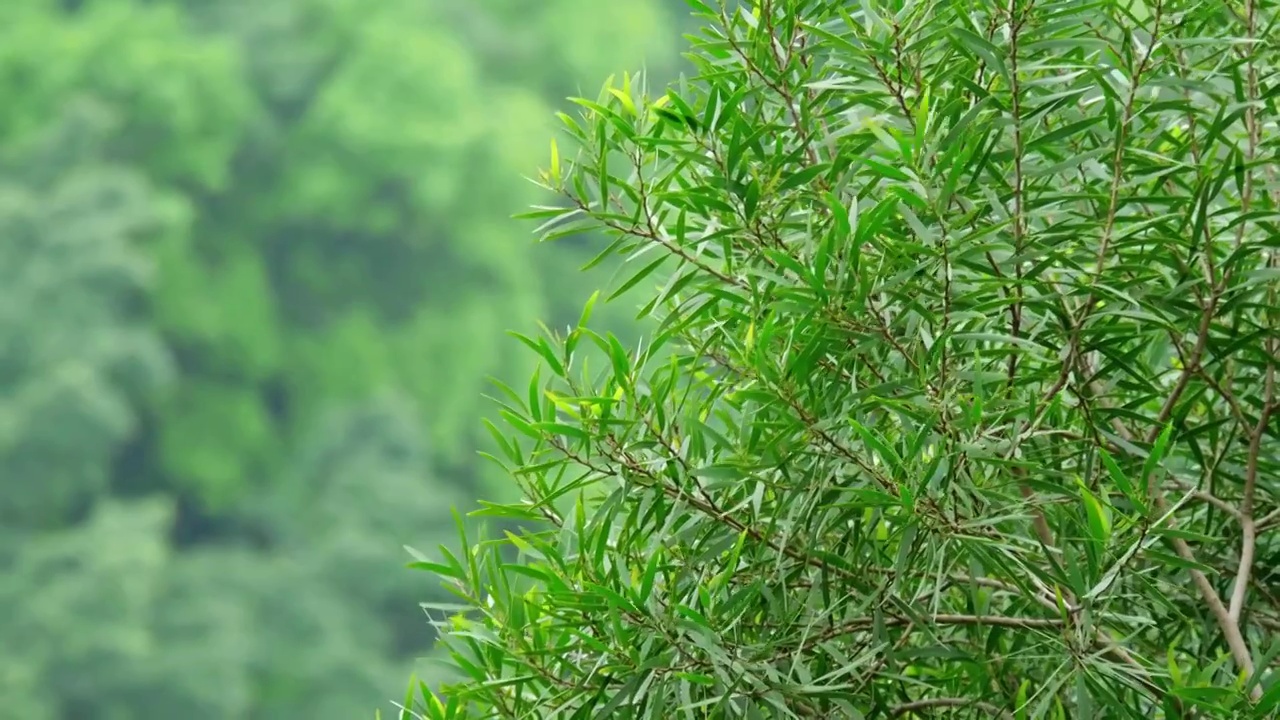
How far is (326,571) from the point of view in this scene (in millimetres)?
11086

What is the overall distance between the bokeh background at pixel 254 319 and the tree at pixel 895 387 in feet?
→ 31.5

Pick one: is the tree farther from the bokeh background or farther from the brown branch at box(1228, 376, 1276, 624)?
the bokeh background

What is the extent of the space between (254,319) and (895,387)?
497 inches

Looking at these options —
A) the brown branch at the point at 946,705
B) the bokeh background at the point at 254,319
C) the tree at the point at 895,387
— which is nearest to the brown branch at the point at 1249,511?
the tree at the point at 895,387

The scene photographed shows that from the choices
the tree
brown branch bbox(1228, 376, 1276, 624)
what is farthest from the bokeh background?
brown branch bbox(1228, 376, 1276, 624)

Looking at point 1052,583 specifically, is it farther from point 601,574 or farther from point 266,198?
point 266,198

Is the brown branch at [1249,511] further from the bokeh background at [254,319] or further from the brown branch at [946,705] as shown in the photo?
the bokeh background at [254,319]

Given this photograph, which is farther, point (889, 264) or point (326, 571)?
point (326, 571)

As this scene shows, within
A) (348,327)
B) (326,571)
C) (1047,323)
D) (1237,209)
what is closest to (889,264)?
(1047,323)

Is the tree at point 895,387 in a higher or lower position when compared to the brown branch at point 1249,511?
higher

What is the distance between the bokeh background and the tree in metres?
9.59

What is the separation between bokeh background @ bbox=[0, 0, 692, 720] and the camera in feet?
34.7

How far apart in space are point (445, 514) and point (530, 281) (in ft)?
10.2

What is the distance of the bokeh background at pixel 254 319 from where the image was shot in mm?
10570
